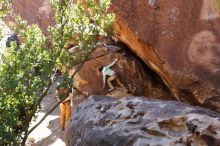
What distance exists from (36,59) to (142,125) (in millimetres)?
3251

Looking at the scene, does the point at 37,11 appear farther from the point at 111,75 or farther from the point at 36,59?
the point at 36,59

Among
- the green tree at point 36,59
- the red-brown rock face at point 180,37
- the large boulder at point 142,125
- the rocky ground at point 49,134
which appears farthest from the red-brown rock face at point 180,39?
the large boulder at point 142,125

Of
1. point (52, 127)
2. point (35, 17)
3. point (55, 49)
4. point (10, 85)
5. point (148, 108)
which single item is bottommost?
point (52, 127)

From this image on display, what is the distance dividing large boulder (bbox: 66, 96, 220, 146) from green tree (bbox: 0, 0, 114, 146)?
5.02 ft

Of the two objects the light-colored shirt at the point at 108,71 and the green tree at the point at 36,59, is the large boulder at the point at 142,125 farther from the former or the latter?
the light-colored shirt at the point at 108,71

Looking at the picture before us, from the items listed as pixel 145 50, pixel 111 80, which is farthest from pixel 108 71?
pixel 145 50

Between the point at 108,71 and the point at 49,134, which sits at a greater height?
the point at 108,71

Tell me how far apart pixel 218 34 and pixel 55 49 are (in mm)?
3082

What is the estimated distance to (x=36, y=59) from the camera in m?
6.23

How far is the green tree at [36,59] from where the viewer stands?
18.0 feet

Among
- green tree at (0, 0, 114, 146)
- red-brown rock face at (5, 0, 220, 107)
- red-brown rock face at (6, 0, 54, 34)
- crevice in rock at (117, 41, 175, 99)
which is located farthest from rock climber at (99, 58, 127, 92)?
red-brown rock face at (6, 0, 54, 34)

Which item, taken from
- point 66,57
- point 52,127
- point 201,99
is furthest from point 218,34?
point 52,127

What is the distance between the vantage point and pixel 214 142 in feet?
9.75

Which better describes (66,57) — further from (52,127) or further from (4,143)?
(52,127)
